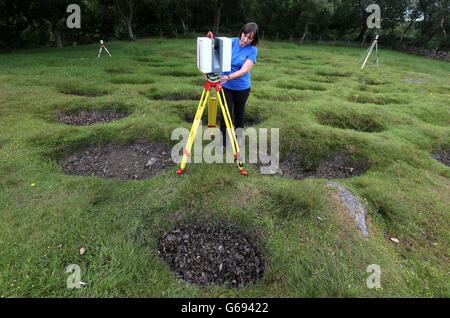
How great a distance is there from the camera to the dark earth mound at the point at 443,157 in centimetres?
658

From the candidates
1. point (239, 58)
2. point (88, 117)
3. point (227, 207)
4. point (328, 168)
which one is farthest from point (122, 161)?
point (328, 168)

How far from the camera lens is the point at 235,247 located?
3781mm

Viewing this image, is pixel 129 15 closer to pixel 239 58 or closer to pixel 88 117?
pixel 88 117

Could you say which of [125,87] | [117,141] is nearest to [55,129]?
[117,141]

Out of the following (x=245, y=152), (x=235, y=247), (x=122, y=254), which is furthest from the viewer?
(x=245, y=152)

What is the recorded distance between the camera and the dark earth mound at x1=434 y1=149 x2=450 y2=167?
6.58 metres

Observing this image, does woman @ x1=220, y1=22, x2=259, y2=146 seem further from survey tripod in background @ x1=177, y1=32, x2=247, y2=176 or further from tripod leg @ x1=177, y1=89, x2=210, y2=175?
tripod leg @ x1=177, y1=89, x2=210, y2=175

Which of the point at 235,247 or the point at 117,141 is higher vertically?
the point at 117,141

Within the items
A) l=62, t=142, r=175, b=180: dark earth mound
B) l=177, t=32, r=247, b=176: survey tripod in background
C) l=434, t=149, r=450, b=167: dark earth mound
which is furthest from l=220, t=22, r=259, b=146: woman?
l=434, t=149, r=450, b=167: dark earth mound

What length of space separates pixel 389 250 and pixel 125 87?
8.29 metres

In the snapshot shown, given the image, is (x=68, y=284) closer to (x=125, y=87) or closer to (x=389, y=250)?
(x=389, y=250)

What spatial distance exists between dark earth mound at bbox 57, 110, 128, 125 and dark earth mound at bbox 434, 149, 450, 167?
283 inches
